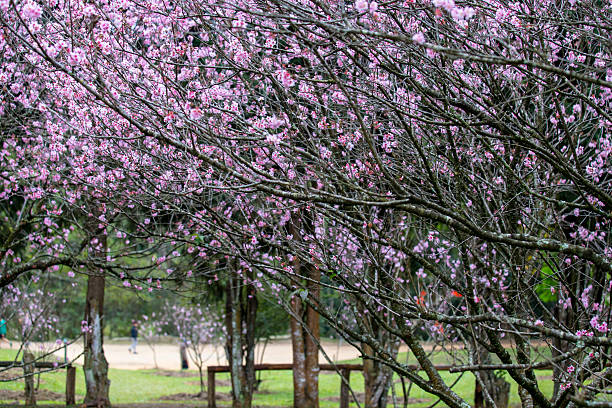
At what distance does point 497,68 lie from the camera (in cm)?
411

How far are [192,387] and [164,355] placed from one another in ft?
36.7

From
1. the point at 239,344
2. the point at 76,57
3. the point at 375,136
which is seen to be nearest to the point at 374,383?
the point at 239,344

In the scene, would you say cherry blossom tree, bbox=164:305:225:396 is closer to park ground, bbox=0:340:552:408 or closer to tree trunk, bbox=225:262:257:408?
park ground, bbox=0:340:552:408

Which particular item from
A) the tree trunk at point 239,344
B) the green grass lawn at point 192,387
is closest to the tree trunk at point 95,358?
the tree trunk at point 239,344

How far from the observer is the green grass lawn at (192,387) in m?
14.9

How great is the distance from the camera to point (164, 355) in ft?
94.0

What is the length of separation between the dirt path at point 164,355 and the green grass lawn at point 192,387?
209 cm

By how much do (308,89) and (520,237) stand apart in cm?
191

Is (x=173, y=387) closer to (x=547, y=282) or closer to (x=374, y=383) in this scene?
(x=374, y=383)

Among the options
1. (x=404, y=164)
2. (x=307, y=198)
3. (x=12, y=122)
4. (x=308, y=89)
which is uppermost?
(x=12, y=122)

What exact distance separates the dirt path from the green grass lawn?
209 cm

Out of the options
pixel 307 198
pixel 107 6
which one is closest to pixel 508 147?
pixel 307 198

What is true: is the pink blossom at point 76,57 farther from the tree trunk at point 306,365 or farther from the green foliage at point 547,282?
the tree trunk at point 306,365

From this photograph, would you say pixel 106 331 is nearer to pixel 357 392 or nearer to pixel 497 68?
pixel 357 392
